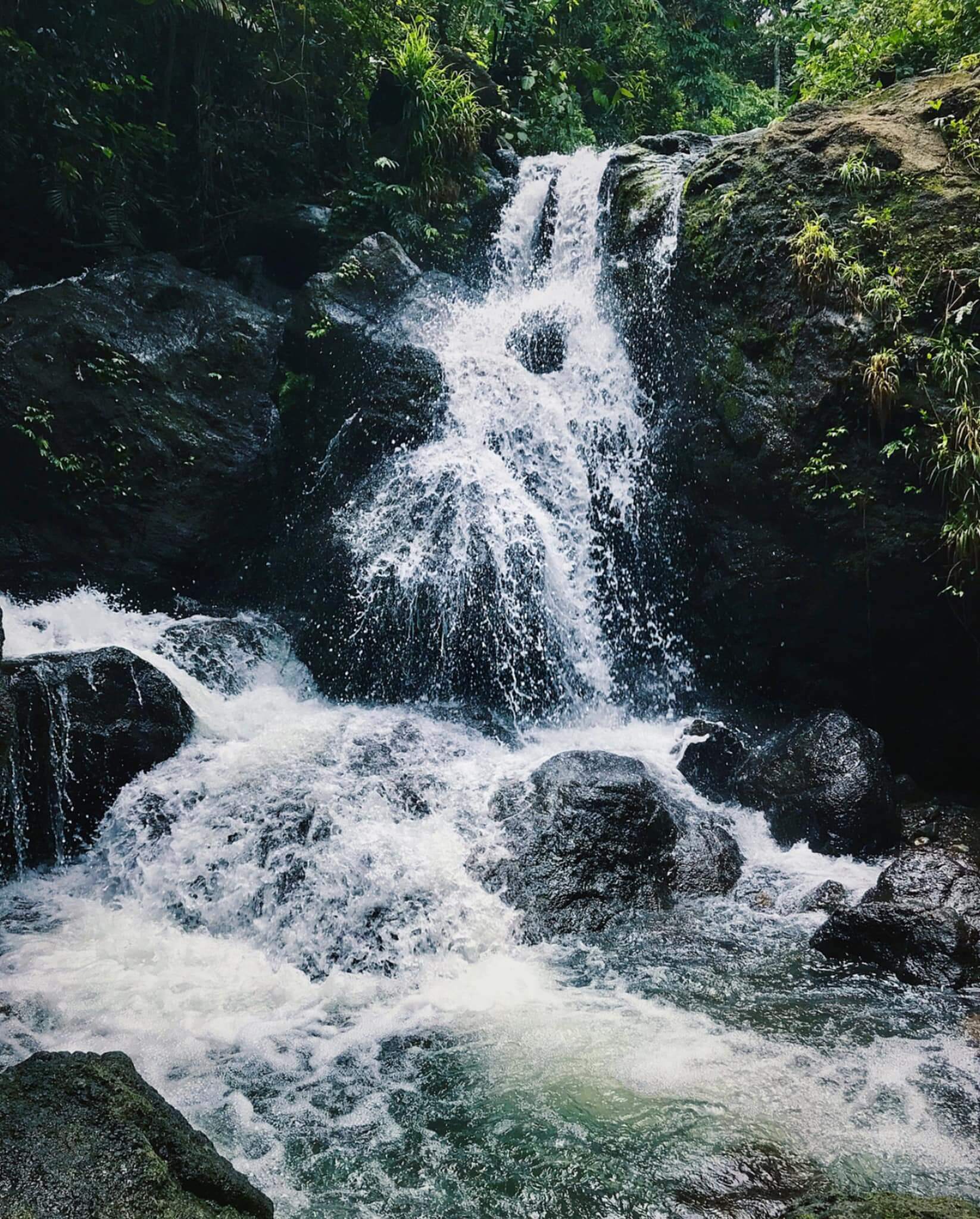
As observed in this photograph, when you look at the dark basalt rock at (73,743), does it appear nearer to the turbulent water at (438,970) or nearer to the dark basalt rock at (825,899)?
the turbulent water at (438,970)

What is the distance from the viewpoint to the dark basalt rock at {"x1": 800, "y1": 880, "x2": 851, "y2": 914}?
5.52 metres

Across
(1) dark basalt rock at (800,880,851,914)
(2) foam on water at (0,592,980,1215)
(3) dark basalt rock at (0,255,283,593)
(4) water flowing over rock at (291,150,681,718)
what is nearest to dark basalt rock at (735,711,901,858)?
(2) foam on water at (0,592,980,1215)

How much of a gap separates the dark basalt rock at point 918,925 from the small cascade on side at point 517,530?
3488 millimetres

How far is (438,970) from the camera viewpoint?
4766mm

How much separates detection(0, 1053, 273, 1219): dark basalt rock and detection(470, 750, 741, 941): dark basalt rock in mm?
3012

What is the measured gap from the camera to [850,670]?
792 centimetres

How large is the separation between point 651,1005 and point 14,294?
9.39 meters

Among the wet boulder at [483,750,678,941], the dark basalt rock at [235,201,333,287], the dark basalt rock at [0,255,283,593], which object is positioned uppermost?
the dark basalt rock at [235,201,333,287]

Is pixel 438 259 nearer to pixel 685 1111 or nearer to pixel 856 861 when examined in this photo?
pixel 856 861

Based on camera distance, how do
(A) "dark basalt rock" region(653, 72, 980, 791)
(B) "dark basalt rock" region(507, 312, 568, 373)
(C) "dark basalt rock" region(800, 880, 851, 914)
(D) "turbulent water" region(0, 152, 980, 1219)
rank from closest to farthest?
(D) "turbulent water" region(0, 152, 980, 1219) → (C) "dark basalt rock" region(800, 880, 851, 914) → (A) "dark basalt rock" region(653, 72, 980, 791) → (B) "dark basalt rock" region(507, 312, 568, 373)

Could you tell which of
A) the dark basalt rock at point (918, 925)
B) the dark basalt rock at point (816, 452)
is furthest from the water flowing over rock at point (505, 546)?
the dark basalt rock at point (918, 925)

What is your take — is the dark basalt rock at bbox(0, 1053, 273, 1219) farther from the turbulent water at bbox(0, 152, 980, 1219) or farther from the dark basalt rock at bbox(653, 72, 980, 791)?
the dark basalt rock at bbox(653, 72, 980, 791)

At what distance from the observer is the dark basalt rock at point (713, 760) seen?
735 cm

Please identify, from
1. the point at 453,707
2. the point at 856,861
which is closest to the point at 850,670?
the point at 856,861
